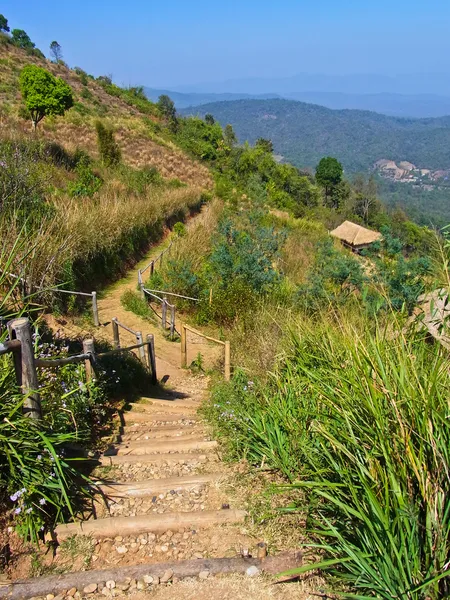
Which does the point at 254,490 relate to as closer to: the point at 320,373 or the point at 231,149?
the point at 320,373

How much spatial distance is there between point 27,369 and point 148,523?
1255 mm

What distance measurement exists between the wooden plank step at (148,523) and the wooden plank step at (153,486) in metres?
0.35

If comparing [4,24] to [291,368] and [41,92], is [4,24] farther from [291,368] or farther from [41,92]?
[291,368]

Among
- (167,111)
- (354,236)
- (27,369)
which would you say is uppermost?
(167,111)

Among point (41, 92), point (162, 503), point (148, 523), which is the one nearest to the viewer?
point (148, 523)

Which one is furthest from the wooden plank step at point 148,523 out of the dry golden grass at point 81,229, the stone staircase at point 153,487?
the dry golden grass at point 81,229

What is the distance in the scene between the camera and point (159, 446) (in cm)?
430

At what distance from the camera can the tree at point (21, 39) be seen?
46128 mm

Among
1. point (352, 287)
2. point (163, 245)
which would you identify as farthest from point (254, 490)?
point (163, 245)

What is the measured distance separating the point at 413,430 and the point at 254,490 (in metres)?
1.52

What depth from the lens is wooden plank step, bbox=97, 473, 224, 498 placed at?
137 inches

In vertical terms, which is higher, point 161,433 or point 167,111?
point 167,111

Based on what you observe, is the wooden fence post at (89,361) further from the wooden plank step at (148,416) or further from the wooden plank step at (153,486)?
the wooden plank step at (153,486)

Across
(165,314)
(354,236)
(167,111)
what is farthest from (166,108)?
(165,314)
